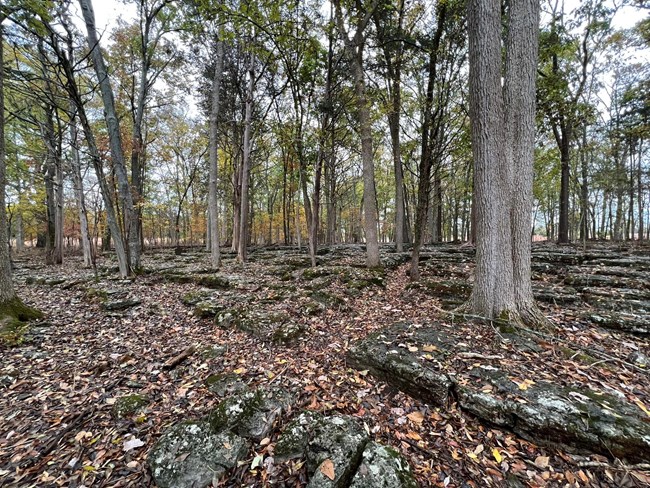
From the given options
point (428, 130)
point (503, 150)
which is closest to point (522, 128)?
point (503, 150)

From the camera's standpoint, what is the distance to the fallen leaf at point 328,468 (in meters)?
1.83

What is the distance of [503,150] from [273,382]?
4.38 metres

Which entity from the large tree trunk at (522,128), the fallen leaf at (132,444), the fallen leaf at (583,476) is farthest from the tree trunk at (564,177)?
the fallen leaf at (132,444)

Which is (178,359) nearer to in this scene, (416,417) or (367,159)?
(416,417)

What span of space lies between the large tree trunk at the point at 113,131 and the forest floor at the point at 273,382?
2.93m

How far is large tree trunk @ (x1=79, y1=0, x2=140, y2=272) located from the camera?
6621 mm

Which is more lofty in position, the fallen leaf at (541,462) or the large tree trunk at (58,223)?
the large tree trunk at (58,223)

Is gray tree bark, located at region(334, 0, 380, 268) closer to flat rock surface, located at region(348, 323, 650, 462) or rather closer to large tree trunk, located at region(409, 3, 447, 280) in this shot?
large tree trunk, located at region(409, 3, 447, 280)

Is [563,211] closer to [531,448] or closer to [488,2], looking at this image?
[488,2]

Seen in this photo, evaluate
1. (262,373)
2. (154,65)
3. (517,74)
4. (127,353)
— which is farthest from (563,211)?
(154,65)

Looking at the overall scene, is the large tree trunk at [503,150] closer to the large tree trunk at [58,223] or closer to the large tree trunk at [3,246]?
the large tree trunk at [3,246]

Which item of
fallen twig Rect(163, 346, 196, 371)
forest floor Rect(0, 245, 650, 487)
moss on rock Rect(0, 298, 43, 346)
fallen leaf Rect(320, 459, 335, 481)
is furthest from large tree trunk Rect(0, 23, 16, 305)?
fallen leaf Rect(320, 459, 335, 481)

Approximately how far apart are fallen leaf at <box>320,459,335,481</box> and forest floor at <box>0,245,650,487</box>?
0.19 meters

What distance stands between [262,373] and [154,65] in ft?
46.9
